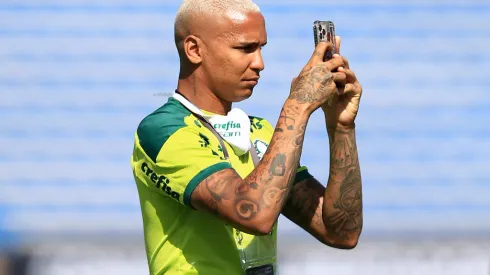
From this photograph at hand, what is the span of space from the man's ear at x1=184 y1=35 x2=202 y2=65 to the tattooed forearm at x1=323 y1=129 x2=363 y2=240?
405mm

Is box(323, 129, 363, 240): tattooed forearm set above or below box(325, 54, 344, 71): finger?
below

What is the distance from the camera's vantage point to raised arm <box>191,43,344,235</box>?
240 cm

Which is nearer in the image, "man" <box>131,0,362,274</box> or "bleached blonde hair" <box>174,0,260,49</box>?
"man" <box>131,0,362,274</box>

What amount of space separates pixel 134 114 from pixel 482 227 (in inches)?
94.5

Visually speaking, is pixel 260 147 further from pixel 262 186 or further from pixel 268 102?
pixel 268 102

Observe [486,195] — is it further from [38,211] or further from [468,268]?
[38,211]

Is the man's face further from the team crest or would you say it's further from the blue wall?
the blue wall

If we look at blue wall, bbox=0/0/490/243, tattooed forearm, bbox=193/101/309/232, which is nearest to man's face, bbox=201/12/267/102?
tattooed forearm, bbox=193/101/309/232

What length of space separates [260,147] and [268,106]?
4016 millimetres

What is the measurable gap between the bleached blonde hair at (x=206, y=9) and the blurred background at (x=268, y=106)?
3628 mm

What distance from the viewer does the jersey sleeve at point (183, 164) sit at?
247cm

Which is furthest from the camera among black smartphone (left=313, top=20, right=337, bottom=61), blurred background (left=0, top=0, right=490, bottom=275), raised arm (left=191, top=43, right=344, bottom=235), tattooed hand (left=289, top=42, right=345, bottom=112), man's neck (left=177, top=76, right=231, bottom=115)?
blurred background (left=0, top=0, right=490, bottom=275)

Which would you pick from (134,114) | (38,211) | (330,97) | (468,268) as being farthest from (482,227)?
(330,97)

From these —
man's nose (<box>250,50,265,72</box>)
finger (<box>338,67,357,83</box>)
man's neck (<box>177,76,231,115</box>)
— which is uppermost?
man's nose (<box>250,50,265,72</box>)
